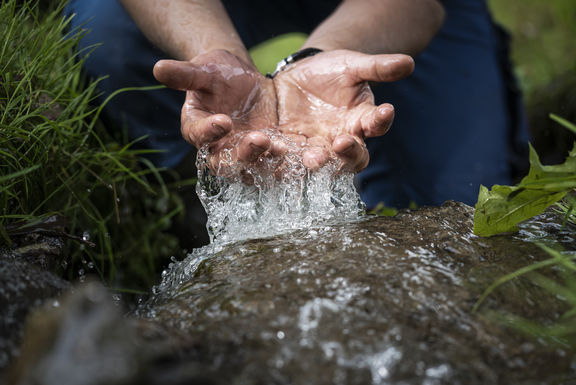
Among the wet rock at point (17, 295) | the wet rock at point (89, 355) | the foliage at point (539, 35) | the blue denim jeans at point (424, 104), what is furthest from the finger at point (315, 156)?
the foliage at point (539, 35)

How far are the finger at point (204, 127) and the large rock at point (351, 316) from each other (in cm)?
59

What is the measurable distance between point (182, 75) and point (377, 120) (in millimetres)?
892

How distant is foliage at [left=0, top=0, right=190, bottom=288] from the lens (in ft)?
6.71

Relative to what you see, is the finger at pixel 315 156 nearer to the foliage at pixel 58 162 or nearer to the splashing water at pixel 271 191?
the splashing water at pixel 271 191

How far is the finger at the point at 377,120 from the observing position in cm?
210

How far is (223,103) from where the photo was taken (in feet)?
7.97

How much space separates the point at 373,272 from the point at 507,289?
38 cm

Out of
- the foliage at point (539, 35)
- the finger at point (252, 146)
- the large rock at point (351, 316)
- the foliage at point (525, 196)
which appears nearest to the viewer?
the large rock at point (351, 316)

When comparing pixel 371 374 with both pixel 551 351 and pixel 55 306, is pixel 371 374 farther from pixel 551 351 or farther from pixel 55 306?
pixel 55 306

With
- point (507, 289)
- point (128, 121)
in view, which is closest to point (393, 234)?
point (507, 289)

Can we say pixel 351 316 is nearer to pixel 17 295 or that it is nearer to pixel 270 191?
pixel 17 295

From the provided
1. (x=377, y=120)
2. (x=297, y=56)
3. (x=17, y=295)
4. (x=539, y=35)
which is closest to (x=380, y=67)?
(x=377, y=120)

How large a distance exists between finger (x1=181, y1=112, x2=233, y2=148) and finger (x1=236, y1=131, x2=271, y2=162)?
0.31 ft

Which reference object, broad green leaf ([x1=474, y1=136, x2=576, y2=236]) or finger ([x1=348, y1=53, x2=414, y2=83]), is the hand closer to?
finger ([x1=348, y1=53, x2=414, y2=83])
